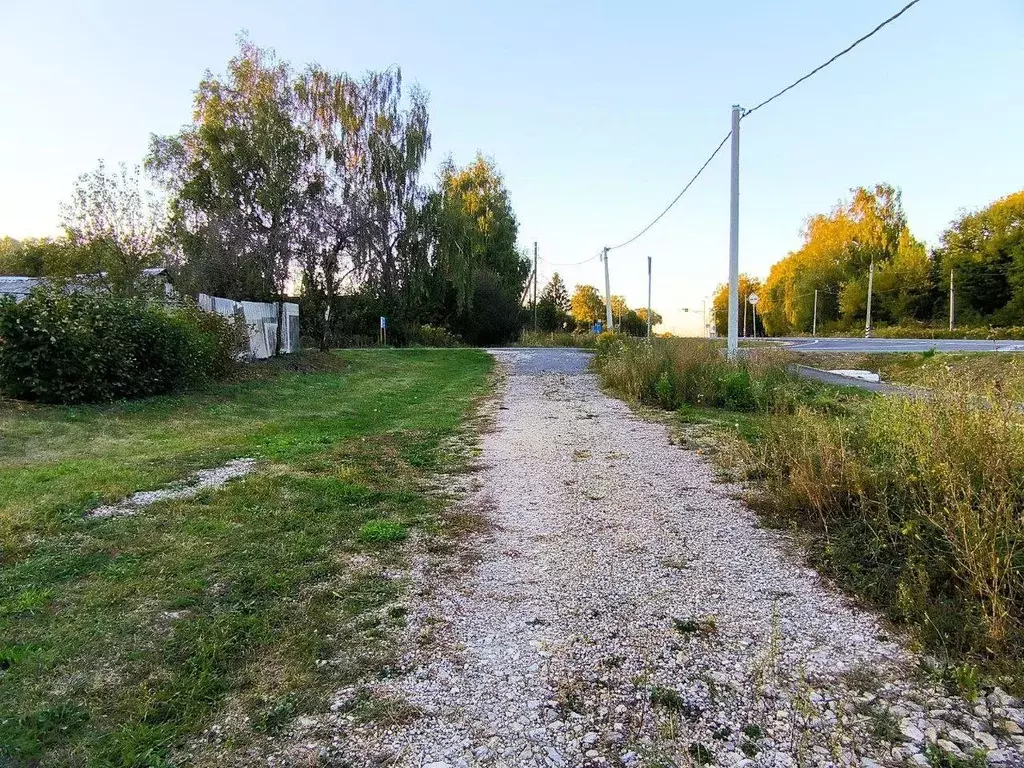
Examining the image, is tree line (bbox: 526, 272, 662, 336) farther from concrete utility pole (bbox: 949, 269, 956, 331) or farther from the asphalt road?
concrete utility pole (bbox: 949, 269, 956, 331)

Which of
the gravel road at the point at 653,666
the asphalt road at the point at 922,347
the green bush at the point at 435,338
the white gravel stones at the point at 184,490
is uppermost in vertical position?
the green bush at the point at 435,338

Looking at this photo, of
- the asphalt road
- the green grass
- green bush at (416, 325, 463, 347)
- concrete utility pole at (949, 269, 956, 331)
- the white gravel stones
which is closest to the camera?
the green grass

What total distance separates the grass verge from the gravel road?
22cm

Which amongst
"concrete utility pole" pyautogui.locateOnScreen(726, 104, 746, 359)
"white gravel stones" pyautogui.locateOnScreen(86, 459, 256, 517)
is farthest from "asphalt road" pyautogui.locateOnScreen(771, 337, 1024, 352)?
"white gravel stones" pyautogui.locateOnScreen(86, 459, 256, 517)

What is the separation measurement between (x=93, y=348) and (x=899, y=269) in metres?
53.4

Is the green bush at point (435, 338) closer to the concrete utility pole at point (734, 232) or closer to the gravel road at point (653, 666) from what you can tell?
the concrete utility pole at point (734, 232)

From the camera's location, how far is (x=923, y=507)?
3328 millimetres

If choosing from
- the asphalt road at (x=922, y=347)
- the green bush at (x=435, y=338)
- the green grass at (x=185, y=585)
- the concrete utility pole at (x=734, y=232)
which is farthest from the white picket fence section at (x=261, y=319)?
the asphalt road at (x=922, y=347)

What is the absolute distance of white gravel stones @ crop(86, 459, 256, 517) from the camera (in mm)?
4289

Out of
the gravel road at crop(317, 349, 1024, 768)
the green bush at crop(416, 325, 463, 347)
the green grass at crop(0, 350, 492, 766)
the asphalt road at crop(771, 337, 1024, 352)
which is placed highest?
the green bush at crop(416, 325, 463, 347)

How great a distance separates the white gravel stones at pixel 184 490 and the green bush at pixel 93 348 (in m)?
4.51

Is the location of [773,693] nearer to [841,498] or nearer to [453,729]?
[453,729]

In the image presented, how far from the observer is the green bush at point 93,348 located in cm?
841

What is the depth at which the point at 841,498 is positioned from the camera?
156 inches
